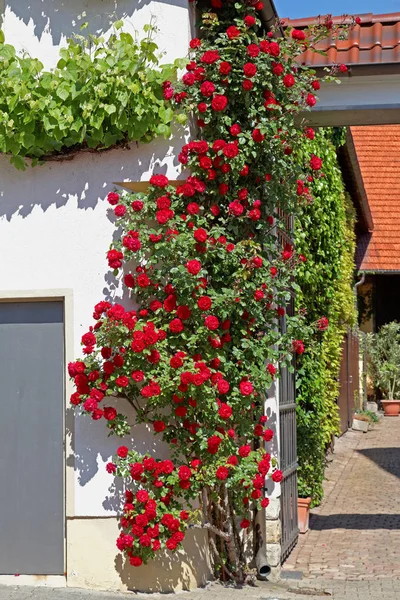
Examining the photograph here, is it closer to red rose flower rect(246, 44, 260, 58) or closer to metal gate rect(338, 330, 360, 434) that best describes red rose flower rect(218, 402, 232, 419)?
red rose flower rect(246, 44, 260, 58)

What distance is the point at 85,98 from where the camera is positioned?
6938 millimetres

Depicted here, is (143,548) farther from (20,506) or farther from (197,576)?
(20,506)

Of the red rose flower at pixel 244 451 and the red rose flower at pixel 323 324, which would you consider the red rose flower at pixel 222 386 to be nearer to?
the red rose flower at pixel 244 451

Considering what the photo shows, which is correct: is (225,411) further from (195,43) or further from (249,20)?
(249,20)

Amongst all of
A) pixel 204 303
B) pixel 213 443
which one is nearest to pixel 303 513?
pixel 213 443

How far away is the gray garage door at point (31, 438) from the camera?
23.5 ft

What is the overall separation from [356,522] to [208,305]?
4451 millimetres

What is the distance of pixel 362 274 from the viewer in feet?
69.6

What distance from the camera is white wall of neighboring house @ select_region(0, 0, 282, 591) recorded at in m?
6.99

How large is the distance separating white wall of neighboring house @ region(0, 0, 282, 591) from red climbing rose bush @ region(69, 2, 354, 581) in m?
0.17

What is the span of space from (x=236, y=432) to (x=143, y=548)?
106cm

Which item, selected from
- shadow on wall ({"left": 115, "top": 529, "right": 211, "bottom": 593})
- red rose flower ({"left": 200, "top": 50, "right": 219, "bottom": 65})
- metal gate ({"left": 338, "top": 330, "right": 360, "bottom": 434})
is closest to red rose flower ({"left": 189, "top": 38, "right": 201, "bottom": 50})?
red rose flower ({"left": 200, "top": 50, "right": 219, "bottom": 65})

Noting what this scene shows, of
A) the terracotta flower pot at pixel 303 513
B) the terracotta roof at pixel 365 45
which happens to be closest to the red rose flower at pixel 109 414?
the terracotta roof at pixel 365 45

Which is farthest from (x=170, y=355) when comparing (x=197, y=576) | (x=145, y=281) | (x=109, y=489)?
(x=197, y=576)
